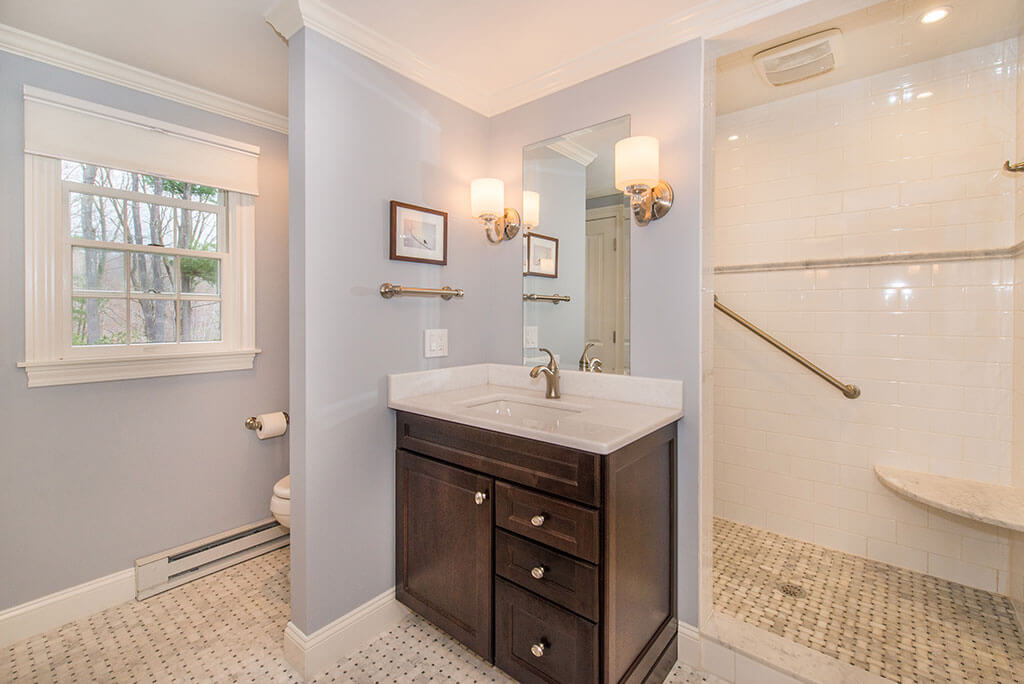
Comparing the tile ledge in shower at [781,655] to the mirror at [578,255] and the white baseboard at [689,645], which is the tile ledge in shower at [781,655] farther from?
the mirror at [578,255]

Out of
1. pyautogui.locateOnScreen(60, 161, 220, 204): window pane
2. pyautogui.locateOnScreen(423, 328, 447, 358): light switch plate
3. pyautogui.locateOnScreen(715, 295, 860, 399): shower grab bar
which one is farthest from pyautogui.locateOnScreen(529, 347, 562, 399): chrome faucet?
pyautogui.locateOnScreen(60, 161, 220, 204): window pane

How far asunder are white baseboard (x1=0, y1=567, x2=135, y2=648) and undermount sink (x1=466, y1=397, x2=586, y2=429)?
5.76ft

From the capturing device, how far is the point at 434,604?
1.75m

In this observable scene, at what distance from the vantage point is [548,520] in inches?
55.1

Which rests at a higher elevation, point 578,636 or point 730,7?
point 730,7

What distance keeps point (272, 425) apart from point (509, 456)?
1566mm

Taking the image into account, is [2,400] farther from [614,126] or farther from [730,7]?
[730,7]

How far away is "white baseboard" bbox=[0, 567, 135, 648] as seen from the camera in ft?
5.76

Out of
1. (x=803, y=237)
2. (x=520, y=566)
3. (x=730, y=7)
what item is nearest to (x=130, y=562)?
(x=520, y=566)

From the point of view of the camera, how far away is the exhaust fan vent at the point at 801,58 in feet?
5.99

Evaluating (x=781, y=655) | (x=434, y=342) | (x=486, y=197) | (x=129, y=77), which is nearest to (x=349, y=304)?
(x=434, y=342)

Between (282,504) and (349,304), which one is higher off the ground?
(349,304)

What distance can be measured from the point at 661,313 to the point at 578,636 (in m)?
1.12

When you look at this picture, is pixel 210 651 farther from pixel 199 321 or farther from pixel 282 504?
pixel 199 321
